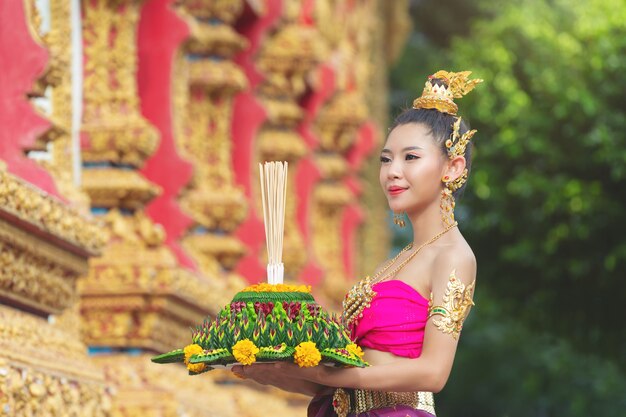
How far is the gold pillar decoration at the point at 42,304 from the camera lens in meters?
7.93

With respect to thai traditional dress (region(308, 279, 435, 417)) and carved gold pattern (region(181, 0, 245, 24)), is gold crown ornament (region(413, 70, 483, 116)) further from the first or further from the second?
carved gold pattern (region(181, 0, 245, 24))

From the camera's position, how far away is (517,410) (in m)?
30.3

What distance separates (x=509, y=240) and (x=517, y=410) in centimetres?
658

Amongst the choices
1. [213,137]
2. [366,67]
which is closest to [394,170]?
[213,137]

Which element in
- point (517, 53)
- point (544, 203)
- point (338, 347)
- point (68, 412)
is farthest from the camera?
point (517, 53)

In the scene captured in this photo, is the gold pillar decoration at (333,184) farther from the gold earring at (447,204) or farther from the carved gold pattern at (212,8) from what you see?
the gold earring at (447,204)

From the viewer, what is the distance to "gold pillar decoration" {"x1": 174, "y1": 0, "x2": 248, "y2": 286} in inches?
555

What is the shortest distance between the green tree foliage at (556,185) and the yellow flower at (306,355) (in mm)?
13978

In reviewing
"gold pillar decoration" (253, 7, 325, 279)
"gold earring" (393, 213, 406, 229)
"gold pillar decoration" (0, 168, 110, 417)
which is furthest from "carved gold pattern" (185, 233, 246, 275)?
"gold earring" (393, 213, 406, 229)

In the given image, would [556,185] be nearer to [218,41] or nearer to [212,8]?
[218,41]

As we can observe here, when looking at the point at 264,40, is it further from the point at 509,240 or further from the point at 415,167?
the point at 415,167

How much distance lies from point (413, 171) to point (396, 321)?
57 centimetres

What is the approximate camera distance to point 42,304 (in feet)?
29.2

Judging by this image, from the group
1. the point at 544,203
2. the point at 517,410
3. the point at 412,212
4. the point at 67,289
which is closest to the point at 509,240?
the point at 544,203
